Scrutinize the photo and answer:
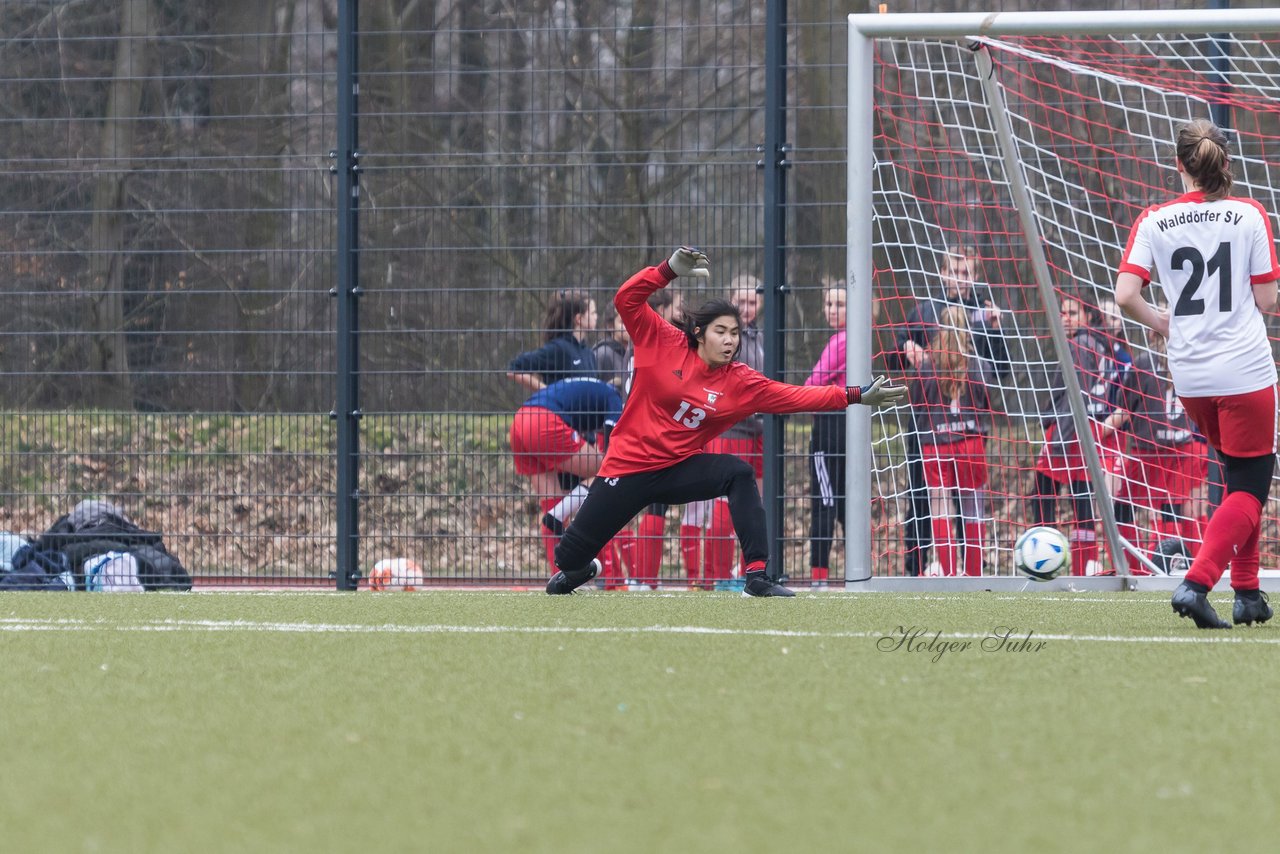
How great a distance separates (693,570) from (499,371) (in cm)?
149

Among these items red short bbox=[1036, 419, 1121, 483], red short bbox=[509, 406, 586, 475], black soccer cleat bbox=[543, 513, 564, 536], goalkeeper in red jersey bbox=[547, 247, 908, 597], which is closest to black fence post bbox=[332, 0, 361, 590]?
red short bbox=[509, 406, 586, 475]

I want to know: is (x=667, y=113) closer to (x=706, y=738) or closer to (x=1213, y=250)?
(x=1213, y=250)

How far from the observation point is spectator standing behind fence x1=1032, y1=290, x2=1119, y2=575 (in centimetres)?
854

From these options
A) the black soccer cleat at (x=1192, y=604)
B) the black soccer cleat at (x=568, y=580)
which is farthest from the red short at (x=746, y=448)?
the black soccer cleat at (x=1192, y=604)

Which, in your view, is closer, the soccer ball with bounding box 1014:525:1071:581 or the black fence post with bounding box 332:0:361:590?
the soccer ball with bounding box 1014:525:1071:581

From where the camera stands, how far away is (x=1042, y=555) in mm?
7883

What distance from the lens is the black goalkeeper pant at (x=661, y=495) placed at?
296 inches

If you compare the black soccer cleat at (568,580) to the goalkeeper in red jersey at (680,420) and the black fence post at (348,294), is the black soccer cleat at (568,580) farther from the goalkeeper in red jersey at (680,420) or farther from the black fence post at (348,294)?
the black fence post at (348,294)

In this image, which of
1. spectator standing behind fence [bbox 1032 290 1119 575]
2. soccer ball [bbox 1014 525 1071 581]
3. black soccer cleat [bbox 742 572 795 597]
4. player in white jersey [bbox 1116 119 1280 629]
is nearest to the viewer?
player in white jersey [bbox 1116 119 1280 629]

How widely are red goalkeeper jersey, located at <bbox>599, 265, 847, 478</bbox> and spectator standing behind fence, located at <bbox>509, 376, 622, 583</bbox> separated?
1.25 m

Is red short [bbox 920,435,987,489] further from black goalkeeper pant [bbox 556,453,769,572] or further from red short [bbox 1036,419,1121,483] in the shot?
black goalkeeper pant [bbox 556,453,769,572]

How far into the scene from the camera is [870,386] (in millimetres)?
7418

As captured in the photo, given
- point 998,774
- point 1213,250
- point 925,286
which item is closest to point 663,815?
point 998,774

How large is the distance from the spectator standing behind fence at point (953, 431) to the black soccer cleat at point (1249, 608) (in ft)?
9.06
